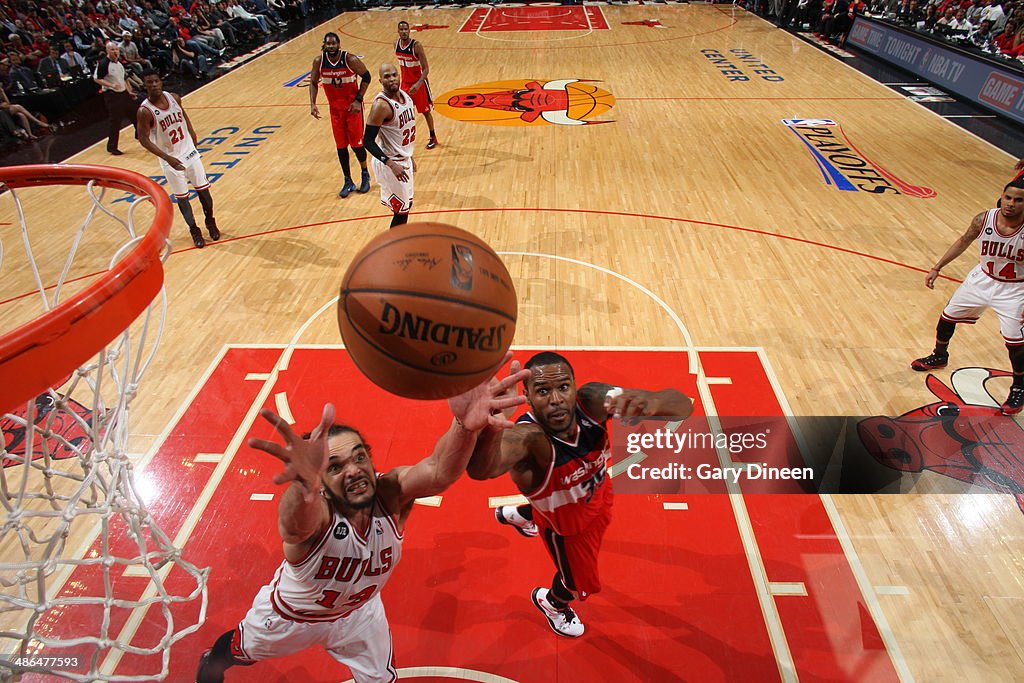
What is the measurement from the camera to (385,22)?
1895 centimetres

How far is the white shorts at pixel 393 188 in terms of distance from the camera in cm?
588

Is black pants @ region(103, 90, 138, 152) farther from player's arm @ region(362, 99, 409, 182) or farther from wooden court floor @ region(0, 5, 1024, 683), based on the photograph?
player's arm @ region(362, 99, 409, 182)

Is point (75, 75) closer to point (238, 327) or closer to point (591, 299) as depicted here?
point (238, 327)

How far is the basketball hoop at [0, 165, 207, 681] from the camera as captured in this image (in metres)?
1.81

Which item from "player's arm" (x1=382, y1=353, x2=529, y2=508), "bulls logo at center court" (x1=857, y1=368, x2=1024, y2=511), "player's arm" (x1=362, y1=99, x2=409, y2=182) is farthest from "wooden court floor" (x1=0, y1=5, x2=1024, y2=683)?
"player's arm" (x1=382, y1=353, x2=529, y2=508)

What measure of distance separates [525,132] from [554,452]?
322 inches

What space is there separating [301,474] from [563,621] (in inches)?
72.5

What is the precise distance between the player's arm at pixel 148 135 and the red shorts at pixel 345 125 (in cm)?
217

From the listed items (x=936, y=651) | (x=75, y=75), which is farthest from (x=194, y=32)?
(x=936, y=651)

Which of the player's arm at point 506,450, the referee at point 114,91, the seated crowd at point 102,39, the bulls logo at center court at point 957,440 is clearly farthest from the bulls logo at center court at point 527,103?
the player's arm at point 506,450

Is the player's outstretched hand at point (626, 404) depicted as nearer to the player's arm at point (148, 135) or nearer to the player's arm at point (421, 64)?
the player's arm at point (148, 135)

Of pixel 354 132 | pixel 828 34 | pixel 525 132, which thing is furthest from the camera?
pixel 828 34

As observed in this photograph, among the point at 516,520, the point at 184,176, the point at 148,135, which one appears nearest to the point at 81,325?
the point at 516,520

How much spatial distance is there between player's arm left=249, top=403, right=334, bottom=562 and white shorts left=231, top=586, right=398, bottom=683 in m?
0.59
